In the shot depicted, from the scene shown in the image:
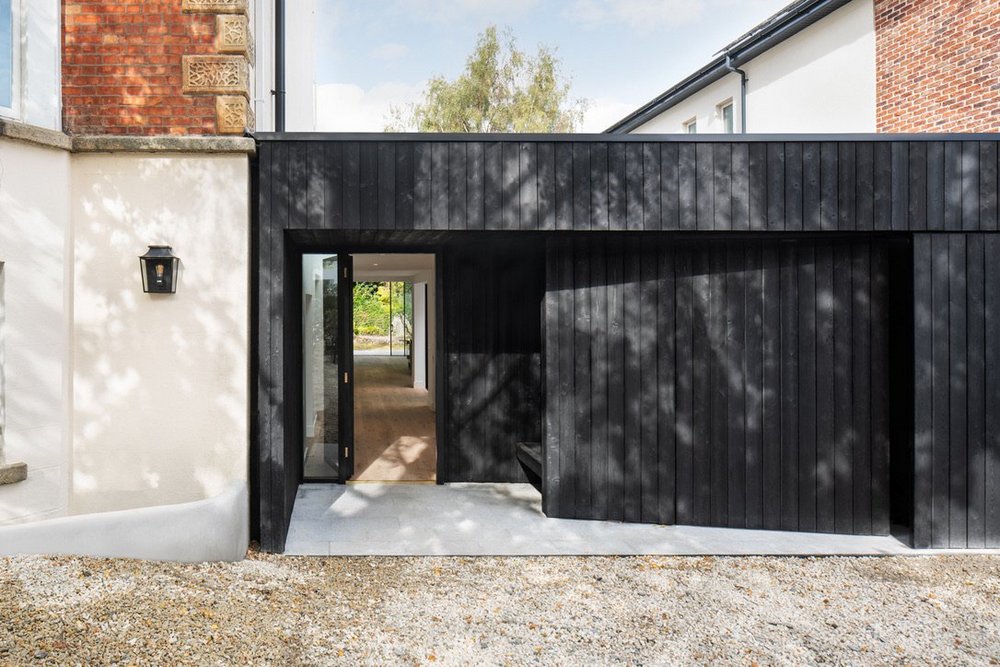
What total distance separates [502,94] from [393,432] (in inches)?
584

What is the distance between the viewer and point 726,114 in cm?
1237

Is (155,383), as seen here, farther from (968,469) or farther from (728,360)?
(968,469)

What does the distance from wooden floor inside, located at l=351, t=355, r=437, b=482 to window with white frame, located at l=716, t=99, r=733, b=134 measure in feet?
27.0

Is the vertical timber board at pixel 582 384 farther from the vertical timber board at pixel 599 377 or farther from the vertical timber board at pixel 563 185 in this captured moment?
the vertical timber board at pixel 563 185

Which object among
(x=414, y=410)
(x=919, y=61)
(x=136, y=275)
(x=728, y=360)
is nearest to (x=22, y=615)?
(x=136, y=275)

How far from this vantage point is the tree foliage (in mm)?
19750

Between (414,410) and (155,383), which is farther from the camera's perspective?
(414,410)

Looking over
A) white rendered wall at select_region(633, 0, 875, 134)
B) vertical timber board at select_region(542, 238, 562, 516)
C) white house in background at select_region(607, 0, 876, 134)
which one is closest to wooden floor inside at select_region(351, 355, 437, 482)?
vertical timber board at select_region(542, 238, 562, 516)

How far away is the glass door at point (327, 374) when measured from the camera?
6.00 meters

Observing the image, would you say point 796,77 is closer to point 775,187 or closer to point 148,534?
point 775,187

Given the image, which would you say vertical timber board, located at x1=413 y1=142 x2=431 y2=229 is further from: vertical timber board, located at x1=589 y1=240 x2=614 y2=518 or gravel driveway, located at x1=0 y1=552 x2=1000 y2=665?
gravel driveway, located at x1=0 y1=552 x2=1000 y2=665

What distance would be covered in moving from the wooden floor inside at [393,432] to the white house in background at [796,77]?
7.67 meters

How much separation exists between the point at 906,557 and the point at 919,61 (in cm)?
664

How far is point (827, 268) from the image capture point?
4754 mm
